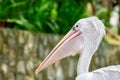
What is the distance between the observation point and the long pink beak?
20.2ft

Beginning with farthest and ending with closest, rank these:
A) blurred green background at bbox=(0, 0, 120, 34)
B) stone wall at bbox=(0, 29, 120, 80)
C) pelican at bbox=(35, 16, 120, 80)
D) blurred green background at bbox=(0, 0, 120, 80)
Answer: blurred green background at bbox=(0, 0, 120, 34), blurred green background at bbox=(0, 0, 120, 80), stone wall at bbox=(0, 29, 120, 80), pelican at bbox=(35, 16, 120, 80)

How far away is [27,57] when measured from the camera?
11188 mm

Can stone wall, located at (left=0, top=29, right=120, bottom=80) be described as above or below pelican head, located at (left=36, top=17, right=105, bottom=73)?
below

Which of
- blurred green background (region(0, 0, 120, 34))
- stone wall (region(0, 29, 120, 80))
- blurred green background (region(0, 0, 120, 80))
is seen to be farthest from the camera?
blurred green background (region(0, 0, 120, 34))

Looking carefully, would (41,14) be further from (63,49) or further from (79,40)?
(63,49)

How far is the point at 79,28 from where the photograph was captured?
20.7 feet

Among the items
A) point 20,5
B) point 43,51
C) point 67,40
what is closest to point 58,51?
point 67,40

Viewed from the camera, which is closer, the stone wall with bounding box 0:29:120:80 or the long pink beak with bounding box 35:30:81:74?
the long pink beak with bounding box 35:30:81:74

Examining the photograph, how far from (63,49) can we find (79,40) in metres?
0.30

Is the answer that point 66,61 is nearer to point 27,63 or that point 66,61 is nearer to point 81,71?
point 27,63

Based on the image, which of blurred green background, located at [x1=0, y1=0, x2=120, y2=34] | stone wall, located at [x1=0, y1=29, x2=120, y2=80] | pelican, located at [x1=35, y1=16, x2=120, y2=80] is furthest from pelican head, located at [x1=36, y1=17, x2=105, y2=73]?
blurred green background, located at [x1=0, y1=0, x2=120, y2=34]

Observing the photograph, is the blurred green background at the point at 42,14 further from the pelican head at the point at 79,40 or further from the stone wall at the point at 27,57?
the pelican head at the point at 79,40

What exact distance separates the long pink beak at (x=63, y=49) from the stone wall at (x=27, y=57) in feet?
14.5

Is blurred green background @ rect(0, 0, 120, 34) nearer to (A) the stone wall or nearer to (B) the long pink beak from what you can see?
(A) the stone wall
